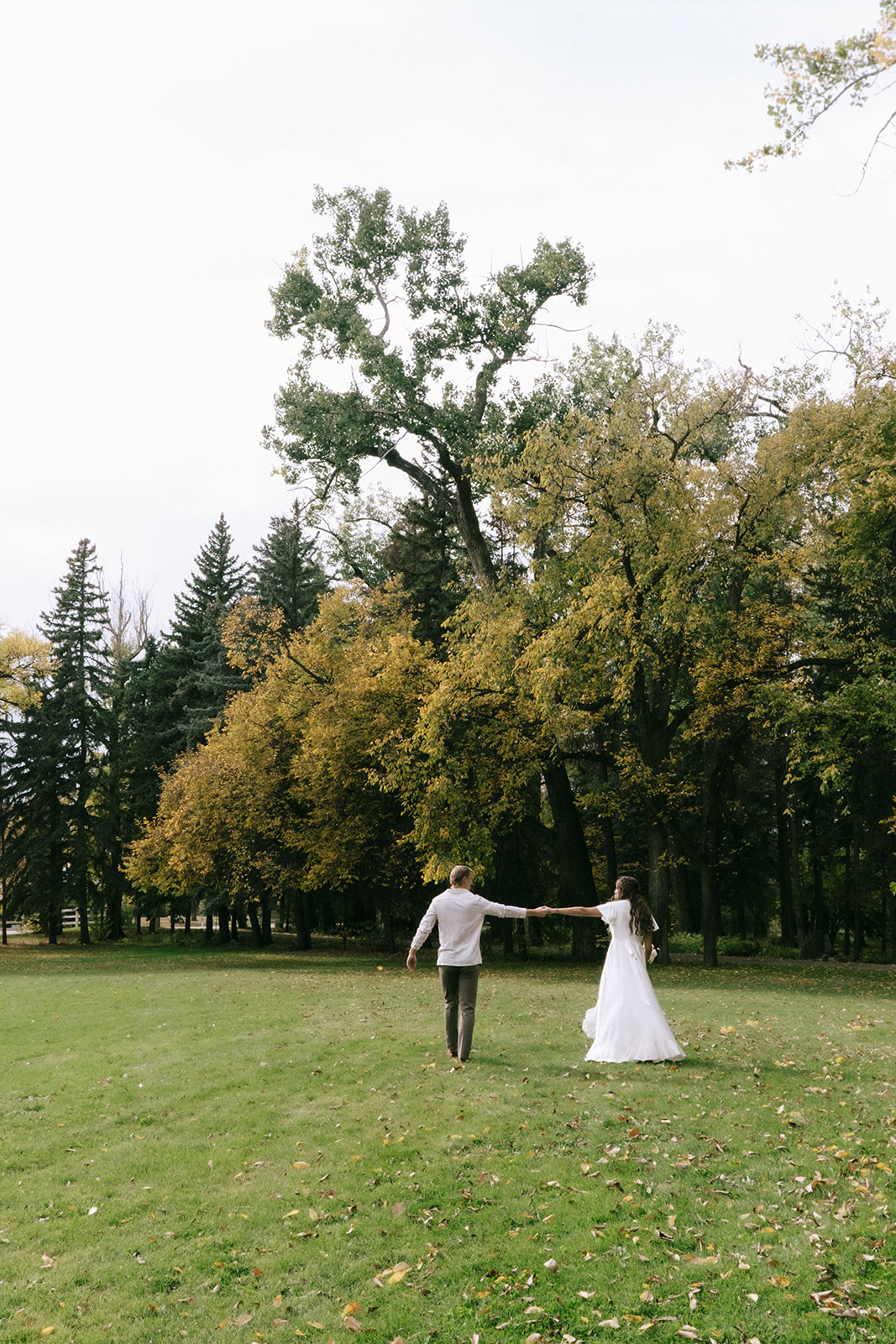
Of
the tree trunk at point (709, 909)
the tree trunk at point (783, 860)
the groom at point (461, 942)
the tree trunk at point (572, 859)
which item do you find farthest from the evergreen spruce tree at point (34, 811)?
the groom at point (461, 942)

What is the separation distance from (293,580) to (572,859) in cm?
2235

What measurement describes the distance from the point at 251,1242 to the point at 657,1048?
5058 mm

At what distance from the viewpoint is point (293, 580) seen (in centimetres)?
4319

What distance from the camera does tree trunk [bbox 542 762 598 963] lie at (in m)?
26.1

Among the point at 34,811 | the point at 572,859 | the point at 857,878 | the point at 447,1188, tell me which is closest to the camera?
the point at 447,1188

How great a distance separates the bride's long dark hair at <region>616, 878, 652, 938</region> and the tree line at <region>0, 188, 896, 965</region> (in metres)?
10.7

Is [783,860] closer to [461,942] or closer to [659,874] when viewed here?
[659,874]

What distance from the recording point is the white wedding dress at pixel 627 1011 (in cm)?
941

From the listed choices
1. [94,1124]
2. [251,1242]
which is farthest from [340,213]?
[251,1242]

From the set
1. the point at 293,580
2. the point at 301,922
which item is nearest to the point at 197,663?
the point at 293,580

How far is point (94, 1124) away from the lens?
834 centimetres

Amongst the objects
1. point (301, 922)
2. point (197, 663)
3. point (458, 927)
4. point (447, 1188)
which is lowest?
point (301, 922)

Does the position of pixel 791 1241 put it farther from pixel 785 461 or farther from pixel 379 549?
pixel 379 549

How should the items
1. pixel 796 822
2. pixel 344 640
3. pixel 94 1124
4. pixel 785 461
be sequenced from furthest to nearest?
pixel 796 822
pixel 344 640
pixel 785 461
pixel 94 1124
